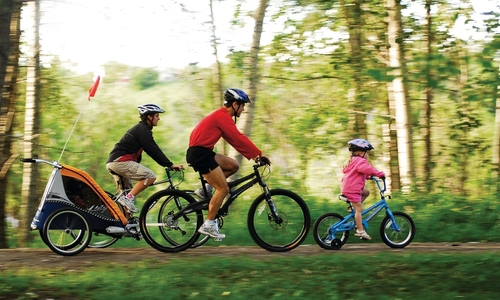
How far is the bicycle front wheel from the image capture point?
9938mm

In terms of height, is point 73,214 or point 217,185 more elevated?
point 217,185

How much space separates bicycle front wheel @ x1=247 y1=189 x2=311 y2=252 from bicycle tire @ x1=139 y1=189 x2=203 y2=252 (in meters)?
0.76

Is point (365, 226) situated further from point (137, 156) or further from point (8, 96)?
point (8, 96)

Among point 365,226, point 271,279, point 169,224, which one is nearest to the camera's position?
point 271,279

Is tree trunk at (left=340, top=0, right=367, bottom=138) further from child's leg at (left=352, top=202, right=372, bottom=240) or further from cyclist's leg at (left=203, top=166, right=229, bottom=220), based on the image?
cyclist's leg at (left=203, top=166, right=229, bottom=220)

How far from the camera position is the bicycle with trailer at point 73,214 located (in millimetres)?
9711

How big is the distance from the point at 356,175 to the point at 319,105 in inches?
351

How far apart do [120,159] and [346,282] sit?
3.76 meters

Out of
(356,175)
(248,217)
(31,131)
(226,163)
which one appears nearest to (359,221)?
(356,175)

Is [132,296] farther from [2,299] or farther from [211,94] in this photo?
[211,94]

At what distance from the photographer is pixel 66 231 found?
9.90 meters

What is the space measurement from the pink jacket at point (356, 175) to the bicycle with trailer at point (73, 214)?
304 centimetres

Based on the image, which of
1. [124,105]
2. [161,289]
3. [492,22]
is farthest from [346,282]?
[124,105]

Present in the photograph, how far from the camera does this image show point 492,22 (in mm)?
9875
